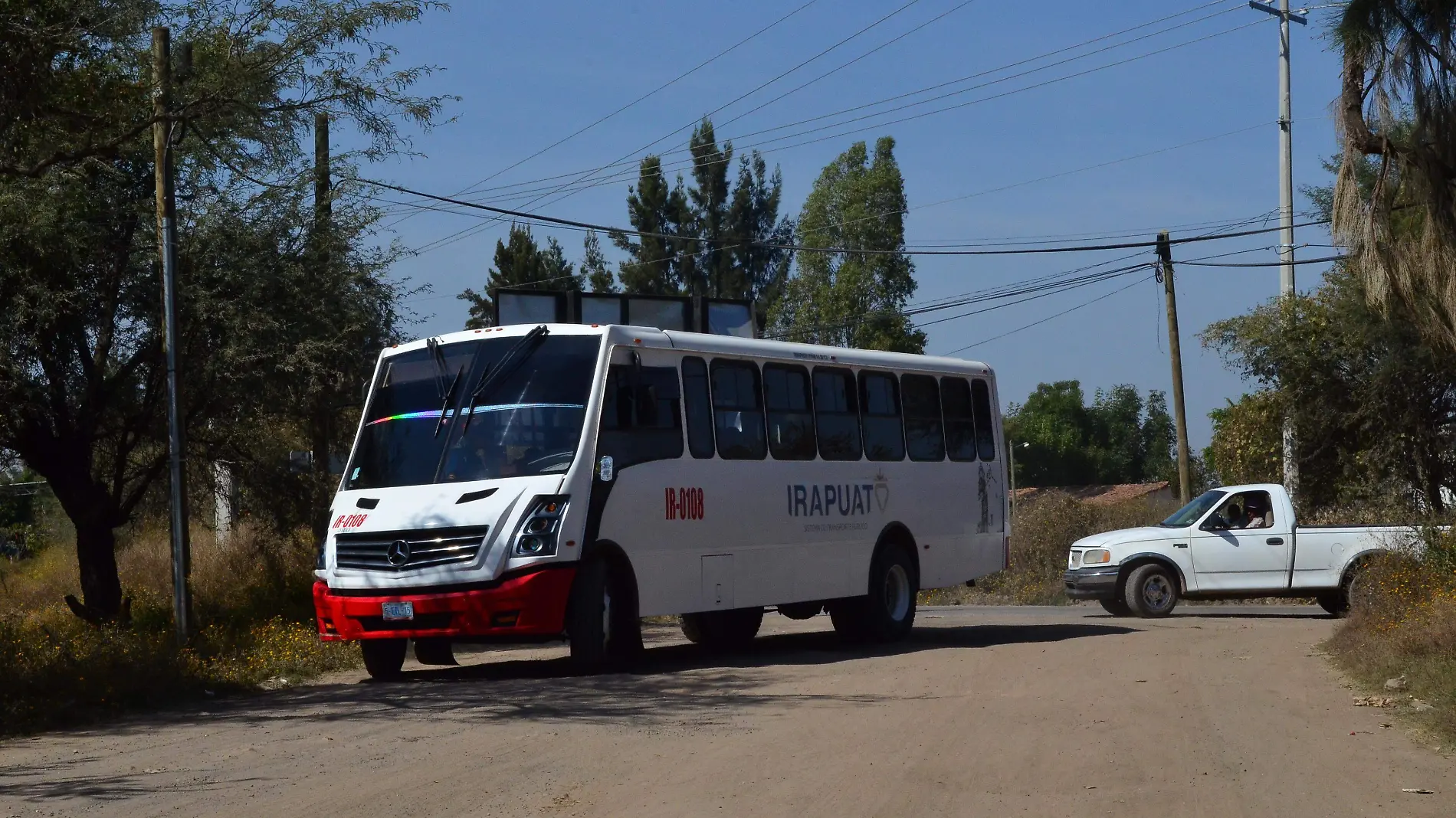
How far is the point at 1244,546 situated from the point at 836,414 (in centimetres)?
726

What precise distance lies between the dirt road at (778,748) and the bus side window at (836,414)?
3.07 metres

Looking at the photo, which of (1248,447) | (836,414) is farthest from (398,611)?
(1248,447)

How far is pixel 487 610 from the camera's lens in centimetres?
1274

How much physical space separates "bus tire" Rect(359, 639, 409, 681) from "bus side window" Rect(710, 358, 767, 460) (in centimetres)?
350

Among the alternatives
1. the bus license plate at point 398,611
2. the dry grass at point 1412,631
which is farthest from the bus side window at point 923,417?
the bus license plate at point 398,611

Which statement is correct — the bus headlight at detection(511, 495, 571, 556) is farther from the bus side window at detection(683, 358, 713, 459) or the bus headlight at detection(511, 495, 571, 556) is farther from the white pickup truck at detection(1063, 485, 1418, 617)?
the white pickup truck at detection(1063, 485, 1418, 617)

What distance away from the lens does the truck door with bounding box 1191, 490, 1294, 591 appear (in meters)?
20.9

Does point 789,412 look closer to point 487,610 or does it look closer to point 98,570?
point 487,610

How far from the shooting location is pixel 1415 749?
8.93m

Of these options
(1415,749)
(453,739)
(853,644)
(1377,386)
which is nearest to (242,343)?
(853,644)

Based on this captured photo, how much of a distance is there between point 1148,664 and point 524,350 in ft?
20.3

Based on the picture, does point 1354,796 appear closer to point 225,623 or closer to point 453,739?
point 453,739

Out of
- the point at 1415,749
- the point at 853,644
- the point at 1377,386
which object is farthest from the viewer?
the point at 1377,386

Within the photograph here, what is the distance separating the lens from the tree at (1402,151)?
15492 mm
